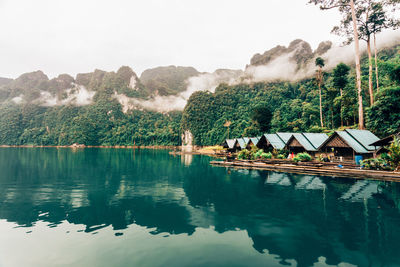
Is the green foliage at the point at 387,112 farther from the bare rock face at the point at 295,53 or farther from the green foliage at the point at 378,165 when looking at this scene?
the bare rock face at the point at 295,53

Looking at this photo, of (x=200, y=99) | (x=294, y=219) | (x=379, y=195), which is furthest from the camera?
(x=200, y=99)

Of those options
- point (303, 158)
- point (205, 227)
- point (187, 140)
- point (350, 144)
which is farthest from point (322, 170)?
point (187, 140)

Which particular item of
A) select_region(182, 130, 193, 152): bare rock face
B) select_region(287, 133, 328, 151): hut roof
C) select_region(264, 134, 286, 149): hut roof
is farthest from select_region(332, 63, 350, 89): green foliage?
select_region(182, 130, 193, 152): bare rock face

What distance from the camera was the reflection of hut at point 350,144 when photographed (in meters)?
27.5

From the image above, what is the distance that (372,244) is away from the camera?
872 cm

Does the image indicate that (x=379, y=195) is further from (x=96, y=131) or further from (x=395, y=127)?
(x=96, y=131)

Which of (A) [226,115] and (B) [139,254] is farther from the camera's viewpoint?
(A) [226,115]

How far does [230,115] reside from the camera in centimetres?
11625

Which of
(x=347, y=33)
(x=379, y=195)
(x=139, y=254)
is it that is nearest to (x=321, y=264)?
(x=139, y=254)

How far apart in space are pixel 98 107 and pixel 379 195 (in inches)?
7849


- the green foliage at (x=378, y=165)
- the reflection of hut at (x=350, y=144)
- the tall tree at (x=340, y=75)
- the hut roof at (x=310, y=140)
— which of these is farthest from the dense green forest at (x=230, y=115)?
the green foliage at (x=378, y=165)

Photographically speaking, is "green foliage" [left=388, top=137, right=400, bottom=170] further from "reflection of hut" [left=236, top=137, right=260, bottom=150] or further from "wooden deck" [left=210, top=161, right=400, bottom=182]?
"reflection of hut" [left=236, top=137, right=260, bottom=150]

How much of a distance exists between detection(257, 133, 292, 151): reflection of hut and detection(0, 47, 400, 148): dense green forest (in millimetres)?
13490

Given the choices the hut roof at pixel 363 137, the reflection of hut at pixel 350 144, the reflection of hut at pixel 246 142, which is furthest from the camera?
the reflection of hut at pixel 246 142
